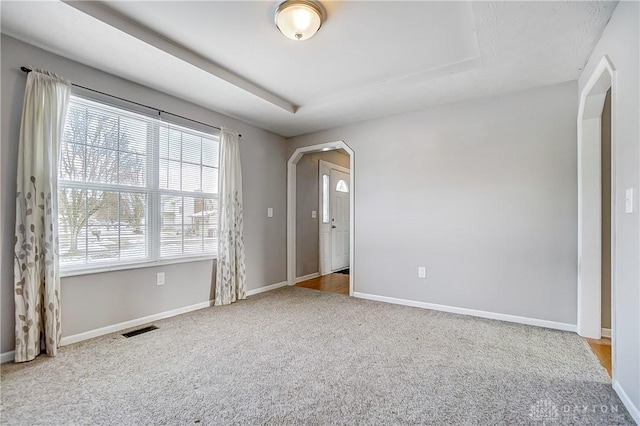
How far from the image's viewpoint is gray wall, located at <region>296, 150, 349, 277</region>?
198 inches

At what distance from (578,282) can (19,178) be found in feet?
15.2

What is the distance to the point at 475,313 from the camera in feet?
10.7

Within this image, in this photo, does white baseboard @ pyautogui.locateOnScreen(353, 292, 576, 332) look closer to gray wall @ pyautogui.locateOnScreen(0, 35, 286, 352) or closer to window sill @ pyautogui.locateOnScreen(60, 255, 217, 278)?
gray wall @ pyautogui.locateOnScreen(0, 35, 286, 352)

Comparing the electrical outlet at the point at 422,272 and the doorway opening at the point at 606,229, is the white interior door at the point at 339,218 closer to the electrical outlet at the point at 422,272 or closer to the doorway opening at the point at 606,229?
the electrical outlet at the point at 422,272

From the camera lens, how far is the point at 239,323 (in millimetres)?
3031

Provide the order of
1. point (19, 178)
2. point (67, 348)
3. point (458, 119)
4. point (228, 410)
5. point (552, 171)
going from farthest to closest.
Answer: point (458, 119), point (552, 171), point (67, 348), point (19, 178), point (228, 410)

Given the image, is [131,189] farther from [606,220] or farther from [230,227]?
[606,220]

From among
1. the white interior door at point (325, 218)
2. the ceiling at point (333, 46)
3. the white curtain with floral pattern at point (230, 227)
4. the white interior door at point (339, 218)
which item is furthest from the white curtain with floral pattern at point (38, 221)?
the white interior door at point (339, 218)

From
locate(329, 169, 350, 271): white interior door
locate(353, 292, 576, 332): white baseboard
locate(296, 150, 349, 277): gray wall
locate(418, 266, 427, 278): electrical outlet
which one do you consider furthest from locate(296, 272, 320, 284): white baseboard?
locate(418, 266, 427, 278): electrical outlet

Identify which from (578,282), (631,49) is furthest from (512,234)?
(631,49)

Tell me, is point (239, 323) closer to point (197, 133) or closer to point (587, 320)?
point (197, 133)

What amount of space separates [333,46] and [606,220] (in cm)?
287

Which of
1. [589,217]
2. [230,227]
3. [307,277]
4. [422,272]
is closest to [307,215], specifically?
[307,277]

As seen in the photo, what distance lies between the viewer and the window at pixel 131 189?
255cm
